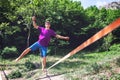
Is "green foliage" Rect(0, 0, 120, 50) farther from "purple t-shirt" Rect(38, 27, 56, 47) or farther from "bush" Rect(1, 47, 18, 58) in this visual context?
"purple t-shirt" Rect(38, 27, 56, 47)

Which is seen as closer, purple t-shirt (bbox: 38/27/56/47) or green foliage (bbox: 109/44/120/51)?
purple t-shirt (bbox: 38/27/56/47)

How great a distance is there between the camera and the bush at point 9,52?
103ft

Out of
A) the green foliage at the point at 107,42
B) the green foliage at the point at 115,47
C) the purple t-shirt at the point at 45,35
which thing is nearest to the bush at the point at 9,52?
the green foliage at the point at 115,47

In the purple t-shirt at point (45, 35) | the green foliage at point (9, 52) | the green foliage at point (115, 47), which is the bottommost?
the green foliage at point (115, 47)

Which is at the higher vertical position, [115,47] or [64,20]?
[64,20]

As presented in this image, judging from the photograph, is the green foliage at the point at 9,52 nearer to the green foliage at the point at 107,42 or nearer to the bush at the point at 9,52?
the bush at the point at 9,52

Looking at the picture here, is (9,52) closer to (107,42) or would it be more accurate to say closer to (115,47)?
(115,47)

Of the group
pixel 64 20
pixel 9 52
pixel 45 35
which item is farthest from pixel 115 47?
pixel 45 35

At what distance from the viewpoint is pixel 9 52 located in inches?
1257

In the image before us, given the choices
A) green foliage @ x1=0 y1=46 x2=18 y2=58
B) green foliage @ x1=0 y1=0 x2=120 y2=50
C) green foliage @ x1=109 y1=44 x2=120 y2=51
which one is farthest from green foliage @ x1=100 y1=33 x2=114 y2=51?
green foliage @ x1=0 y1=46 x2=18 y2=58

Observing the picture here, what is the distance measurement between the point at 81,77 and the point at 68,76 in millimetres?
884

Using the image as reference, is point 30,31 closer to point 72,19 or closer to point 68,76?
point 72,19

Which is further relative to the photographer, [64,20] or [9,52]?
[64,20]

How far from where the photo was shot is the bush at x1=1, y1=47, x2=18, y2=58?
103ft
